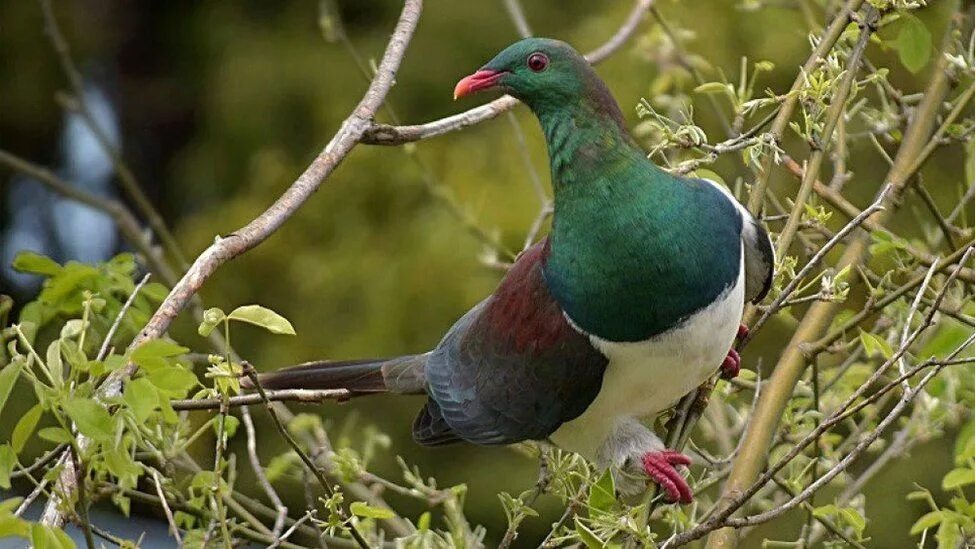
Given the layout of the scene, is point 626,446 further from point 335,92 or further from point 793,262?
point 335,92

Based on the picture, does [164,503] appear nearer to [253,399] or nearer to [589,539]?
[253,399]

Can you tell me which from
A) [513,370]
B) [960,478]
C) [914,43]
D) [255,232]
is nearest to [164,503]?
[255,232]

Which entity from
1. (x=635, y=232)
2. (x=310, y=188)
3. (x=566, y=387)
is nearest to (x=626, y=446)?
(x=566, y=387)

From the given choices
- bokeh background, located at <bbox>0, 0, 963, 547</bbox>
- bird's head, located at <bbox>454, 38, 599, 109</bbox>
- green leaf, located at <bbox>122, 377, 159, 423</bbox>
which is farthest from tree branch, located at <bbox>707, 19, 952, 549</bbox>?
bokeh background, located at <bbox>0, 0, 963, 547</bbox>

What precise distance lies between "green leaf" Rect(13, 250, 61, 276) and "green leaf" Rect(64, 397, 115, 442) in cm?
84

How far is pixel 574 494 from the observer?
6.86 feet

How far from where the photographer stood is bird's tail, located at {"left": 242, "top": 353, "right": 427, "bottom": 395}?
2564mm

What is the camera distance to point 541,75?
2.12 metres

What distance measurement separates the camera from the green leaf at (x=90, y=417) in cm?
137

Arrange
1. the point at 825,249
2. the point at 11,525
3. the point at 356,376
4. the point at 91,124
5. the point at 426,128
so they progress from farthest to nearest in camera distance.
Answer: the point at 91,124, the point at 356,376, the point at 426,128, the point at 825,249, the point at 11,525

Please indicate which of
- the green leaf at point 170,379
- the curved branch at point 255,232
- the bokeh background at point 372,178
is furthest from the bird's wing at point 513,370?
the bokeh background at point 372,178

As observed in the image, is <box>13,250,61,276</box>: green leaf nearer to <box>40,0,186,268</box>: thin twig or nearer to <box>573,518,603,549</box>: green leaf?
<box>40,0,186,268</box>: thin twig

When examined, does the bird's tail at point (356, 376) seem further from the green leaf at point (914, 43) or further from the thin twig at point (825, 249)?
the green leaf at point (914, 43)

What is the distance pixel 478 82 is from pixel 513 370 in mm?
490
